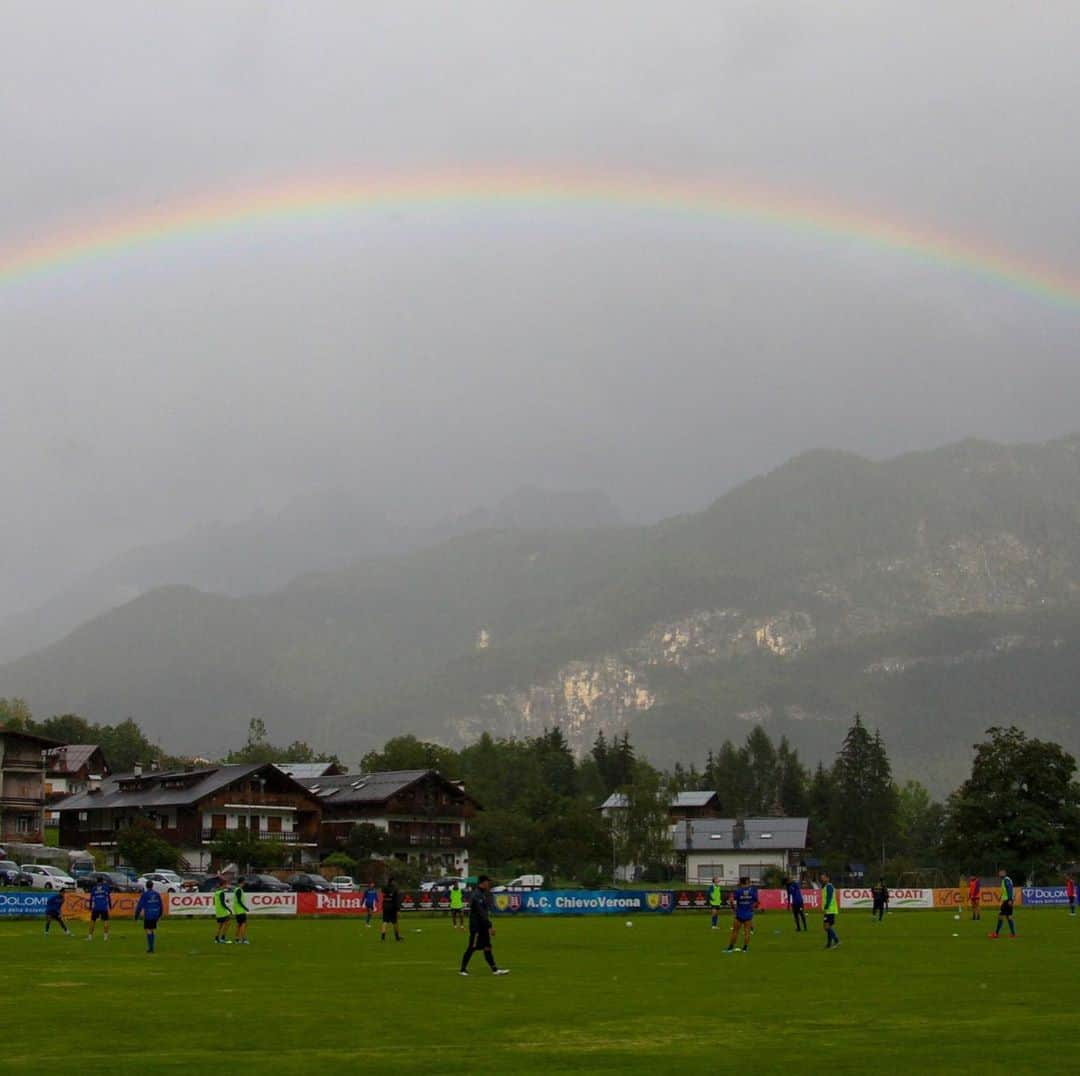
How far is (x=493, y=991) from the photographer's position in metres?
31.8

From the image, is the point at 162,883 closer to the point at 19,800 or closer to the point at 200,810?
the point at 200,810

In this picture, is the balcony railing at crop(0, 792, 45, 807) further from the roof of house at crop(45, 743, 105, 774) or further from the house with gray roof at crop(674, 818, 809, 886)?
the house with gray roof at crop(674, 818, 809, 886)

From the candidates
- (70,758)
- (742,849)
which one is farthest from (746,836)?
(70,758)

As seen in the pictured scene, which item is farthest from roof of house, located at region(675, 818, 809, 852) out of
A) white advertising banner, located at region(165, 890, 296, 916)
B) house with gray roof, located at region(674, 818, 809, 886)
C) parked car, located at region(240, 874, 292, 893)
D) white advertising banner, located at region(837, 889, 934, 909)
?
white advertising banner, located at region(165, 890, 296, 916)

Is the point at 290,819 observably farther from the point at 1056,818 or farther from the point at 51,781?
the point at 1056,818

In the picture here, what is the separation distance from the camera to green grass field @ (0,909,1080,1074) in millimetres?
21359

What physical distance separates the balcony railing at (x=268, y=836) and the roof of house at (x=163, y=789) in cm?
318

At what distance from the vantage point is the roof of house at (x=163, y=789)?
126500 mm

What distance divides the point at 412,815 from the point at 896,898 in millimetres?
58376

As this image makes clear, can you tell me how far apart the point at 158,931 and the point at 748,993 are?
3571 centimetres

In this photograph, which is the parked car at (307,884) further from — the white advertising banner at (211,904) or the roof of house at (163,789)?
the white advertising banner at (211,904)

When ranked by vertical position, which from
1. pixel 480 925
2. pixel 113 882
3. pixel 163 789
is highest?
pixel 163 789

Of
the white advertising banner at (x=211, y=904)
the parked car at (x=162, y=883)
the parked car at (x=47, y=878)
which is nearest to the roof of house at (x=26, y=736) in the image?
the parked car at (x=162, y=883)

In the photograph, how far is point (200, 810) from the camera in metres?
125
